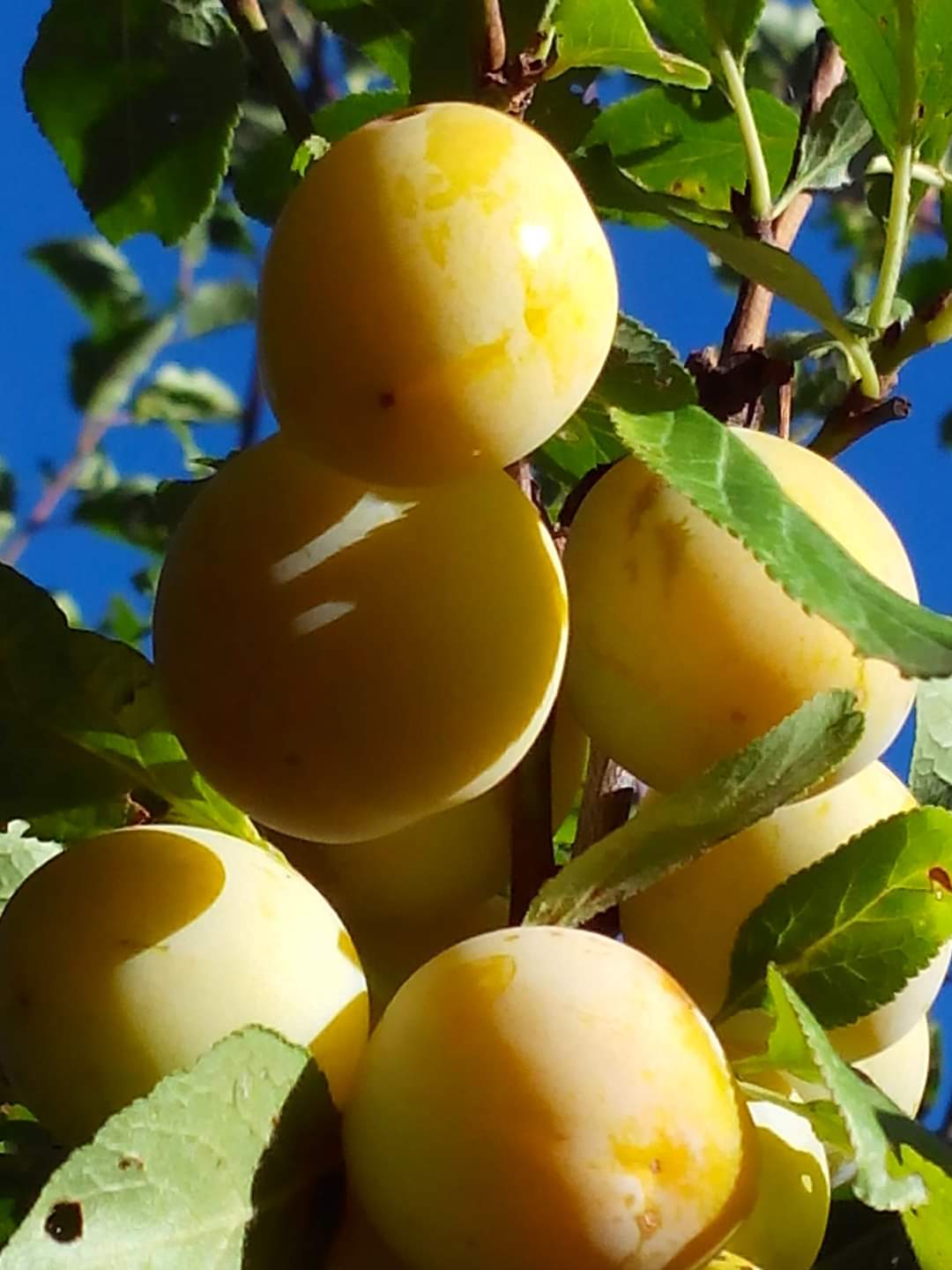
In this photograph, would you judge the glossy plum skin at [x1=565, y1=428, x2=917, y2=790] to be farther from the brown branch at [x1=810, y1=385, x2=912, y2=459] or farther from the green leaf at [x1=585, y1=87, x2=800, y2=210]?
the green leaf at [x1=585, y1=87, x2=800, y2=210]

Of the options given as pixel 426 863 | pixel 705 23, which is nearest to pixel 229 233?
pixel 705 23

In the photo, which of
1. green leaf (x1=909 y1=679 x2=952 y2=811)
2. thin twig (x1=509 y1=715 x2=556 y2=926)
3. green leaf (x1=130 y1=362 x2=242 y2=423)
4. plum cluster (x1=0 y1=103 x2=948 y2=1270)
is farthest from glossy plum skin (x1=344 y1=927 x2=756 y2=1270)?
green leaf (x1=130 y1=362 x2=242 y2=423)

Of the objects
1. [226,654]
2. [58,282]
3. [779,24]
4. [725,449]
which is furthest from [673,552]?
[58,282]

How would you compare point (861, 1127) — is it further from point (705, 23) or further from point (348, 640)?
point (705, 23)

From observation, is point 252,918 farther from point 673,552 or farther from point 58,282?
point 58,282

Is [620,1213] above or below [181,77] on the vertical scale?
below

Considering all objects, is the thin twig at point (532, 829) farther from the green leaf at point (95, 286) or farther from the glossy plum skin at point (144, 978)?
the green leaf at point (95, 286)

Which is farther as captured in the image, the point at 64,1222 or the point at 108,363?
the point at 108,363
